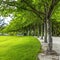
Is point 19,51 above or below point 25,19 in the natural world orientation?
below

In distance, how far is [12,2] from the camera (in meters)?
15.4

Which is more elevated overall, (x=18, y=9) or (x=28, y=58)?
(x=18, y=9)

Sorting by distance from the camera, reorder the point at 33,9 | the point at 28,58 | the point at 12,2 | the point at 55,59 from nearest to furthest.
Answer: the point at 55,59 → the point at 28,58 → the point at 12,2 → the point at 33,9

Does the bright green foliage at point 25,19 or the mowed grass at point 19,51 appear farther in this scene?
the bright green foliage at point 25,19

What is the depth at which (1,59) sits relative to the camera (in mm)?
12984

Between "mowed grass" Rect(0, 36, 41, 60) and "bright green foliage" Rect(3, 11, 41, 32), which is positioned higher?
"bright green foliage" Rect(3, 11, 41, 32)

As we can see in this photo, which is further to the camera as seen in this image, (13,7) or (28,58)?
(13,7)

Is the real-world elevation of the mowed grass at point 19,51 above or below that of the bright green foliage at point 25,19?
below

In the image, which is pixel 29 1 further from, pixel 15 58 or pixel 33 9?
pixel 15 58

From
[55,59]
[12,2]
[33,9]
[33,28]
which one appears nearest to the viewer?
[55,59]

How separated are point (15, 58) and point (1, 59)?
0.82 m

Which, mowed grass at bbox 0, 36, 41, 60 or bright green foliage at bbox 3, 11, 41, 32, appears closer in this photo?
Answer: mowed grass at bbox 0, 36, 41, 60

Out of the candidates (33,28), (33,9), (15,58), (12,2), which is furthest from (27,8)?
(33,28)

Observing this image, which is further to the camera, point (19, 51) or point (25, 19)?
point (25, 19)
